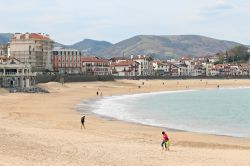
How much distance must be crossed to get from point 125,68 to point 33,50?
4365cm

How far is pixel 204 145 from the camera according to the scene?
2567 cm

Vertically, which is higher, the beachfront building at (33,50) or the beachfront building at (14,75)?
the beachfront building at (33,50)

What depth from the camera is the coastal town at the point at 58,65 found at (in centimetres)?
7762

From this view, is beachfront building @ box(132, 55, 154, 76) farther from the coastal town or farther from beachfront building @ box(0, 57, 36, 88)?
beachfront building @ box(0, 57, 36, 88)

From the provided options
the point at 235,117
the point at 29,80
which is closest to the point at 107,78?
the point at 29,80

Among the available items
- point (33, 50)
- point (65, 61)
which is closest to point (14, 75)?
point (33, 50)

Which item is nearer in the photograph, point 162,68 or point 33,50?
point 33,50

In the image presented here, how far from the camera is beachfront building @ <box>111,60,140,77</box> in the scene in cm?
15300

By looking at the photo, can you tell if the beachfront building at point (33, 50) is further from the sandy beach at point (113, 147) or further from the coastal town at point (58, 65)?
the sandy beach at point (113, 147)

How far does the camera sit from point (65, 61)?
12475cm

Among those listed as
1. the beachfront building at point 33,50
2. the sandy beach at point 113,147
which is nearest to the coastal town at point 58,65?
the beachfront building at point 33,50

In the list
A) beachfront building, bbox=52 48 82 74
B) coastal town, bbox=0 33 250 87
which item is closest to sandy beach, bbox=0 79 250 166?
coastal town, bbox=0 33 250 87

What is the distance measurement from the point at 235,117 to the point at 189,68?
14150 cm

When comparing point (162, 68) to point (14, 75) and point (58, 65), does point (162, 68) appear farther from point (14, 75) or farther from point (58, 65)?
point (14, 75)
